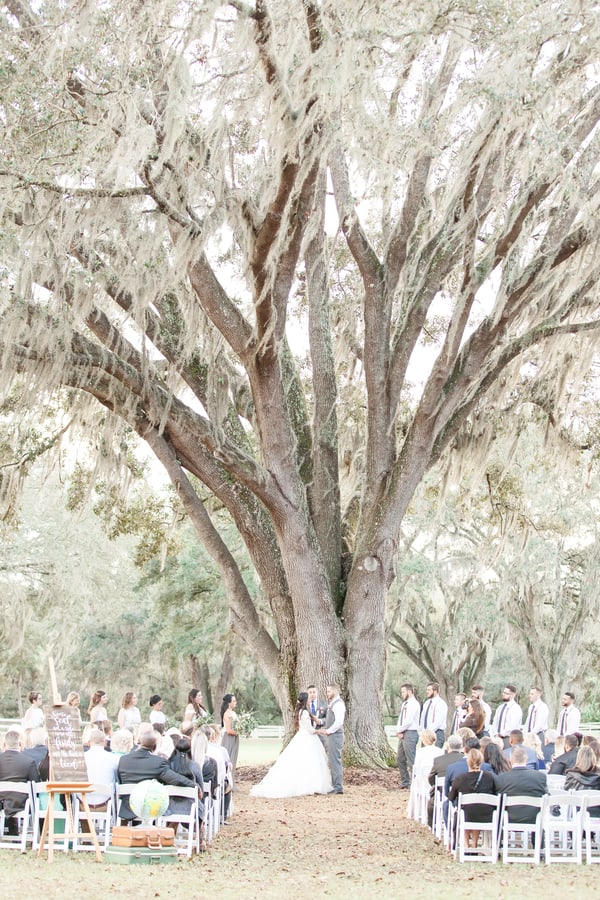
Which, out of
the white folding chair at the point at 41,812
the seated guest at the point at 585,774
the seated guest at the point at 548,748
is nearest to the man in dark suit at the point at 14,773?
the white folding chair at the point at 41,812

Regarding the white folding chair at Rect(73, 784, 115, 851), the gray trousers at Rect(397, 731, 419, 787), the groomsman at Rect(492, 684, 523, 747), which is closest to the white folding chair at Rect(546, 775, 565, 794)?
the groomsman at Rect(492, 684, 523, 747)

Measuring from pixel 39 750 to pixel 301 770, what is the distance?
3.89 meters

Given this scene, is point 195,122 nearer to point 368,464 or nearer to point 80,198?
point 80,198

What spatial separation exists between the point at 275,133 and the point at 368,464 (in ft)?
15.5

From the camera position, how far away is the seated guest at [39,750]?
8211 millimetres

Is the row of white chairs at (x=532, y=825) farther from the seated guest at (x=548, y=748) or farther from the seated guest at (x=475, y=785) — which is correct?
the seated guest at (x=548, y=748)

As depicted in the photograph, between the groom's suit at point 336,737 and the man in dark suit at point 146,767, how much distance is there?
411cm

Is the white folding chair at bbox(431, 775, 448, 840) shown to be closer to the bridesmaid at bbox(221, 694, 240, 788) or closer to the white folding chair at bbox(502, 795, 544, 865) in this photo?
the white folding chair at bbox(502, 795, 544, 865)

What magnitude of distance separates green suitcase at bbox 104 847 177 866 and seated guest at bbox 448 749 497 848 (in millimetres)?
2069

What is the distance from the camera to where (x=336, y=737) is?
11602mm

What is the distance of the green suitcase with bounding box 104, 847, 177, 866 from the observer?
7051 mm

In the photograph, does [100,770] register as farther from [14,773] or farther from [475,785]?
[475,785]

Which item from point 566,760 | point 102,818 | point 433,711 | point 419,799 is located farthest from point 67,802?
point 433,711

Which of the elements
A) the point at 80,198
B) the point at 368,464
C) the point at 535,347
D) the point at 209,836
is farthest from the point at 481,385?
the point at 209,836
